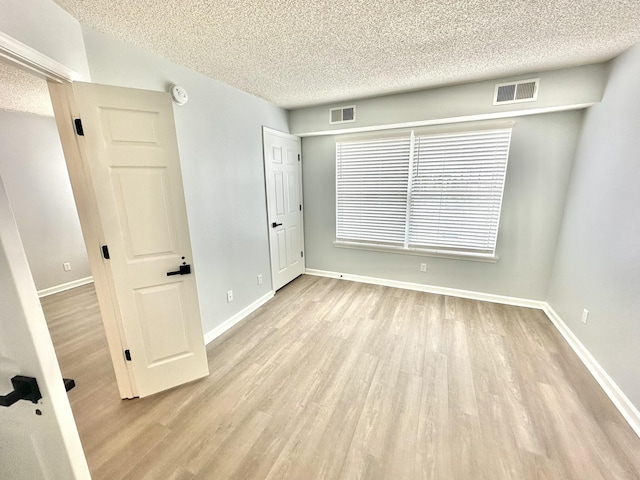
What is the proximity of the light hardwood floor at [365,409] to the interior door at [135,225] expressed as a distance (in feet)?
1.16

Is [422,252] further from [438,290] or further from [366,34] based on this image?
[366,34]

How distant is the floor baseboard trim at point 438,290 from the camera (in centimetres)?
307

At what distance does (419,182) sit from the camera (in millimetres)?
3324

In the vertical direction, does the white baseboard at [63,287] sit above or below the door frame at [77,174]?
below

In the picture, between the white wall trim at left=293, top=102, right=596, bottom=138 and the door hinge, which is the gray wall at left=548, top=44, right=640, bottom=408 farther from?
the door hinge

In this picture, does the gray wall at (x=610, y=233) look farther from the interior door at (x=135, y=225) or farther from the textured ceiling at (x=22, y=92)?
the textured ceiling at (x=22, y=92)

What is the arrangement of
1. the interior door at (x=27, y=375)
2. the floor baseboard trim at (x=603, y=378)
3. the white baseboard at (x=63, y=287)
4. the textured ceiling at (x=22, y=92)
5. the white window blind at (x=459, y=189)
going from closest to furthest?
the interior door at (x=27, y=375) → the floor baseboard trim at (x=603, y=378) → the textured ceiling at (x=22, y=92) → the white window blind at (x=459, y=189) → the white baseboard at (x=63, y=287)

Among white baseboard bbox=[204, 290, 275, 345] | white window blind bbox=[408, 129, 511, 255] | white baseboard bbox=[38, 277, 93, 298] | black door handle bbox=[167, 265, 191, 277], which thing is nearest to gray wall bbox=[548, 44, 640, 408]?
white window blind bbox=[408, 129, 511, 255]

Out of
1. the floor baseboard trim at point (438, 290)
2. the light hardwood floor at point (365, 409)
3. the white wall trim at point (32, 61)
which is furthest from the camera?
the floor baseboard trim at point (438, 290)

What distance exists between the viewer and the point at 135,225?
5.48ft

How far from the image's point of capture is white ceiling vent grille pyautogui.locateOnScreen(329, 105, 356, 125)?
127 inches

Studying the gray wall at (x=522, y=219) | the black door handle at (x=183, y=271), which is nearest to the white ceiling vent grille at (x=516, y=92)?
the gray wall at (x=522, y=219)

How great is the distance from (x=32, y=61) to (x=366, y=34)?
187 centimetres

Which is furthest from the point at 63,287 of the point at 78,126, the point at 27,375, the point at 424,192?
the point at 424,192
